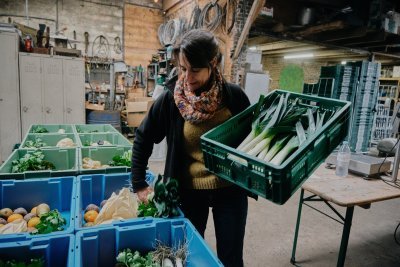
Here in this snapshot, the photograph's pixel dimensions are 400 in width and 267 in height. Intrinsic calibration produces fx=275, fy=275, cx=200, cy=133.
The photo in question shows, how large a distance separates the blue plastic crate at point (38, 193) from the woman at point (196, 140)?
2.16 feet

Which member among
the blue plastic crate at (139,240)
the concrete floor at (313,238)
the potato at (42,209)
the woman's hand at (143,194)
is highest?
the woman's hand at (143,194)

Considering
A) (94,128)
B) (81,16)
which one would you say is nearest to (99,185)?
(94,128)

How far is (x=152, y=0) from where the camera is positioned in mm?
9234

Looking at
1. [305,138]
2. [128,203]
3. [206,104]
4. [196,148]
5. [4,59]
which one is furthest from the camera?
[4,59]

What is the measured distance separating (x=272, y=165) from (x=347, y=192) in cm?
131

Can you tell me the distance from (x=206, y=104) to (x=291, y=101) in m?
0.45

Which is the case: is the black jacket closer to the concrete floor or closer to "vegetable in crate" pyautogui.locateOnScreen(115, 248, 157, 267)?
"vegetable in crate" pyautogui.locateOnScreen(115, 248, 157, 267)

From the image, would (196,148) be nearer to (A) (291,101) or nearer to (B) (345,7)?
(A) (291,101)

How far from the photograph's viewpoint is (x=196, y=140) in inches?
56.1

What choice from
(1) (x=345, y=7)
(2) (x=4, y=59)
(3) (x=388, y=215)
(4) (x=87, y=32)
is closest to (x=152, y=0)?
(4) (x=87, y=32)

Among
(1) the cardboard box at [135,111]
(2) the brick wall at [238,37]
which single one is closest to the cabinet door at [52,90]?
(1) the cardboard box at [135,111]

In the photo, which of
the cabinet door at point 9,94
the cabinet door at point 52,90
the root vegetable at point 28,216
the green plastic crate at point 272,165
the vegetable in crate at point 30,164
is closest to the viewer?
the green plastic crate at point 272,165

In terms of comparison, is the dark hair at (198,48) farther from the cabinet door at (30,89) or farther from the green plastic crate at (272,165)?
the cabinet door at (30,89)

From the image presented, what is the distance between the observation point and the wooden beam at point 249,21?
4695 millimetres
